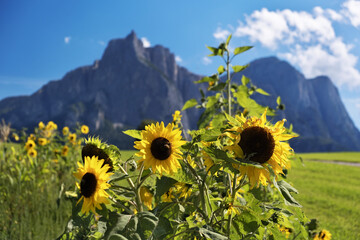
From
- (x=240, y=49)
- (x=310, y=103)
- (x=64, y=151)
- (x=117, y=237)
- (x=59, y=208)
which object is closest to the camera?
(x=117, y=237)

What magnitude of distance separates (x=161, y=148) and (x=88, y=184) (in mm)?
251

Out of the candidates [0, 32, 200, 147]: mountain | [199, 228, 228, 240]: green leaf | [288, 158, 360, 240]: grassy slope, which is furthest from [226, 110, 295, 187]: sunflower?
[0, 32, 200, 147]: mountain

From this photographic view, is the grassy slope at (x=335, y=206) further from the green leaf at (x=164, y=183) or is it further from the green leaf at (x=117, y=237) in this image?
the green leaf at (x=117, y=237)

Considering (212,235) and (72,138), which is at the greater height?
(72,138)

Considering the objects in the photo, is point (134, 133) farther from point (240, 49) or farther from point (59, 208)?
point (59, 208)

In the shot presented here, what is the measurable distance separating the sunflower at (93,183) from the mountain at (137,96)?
98.9 m

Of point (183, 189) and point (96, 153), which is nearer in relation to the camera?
point (96, 153)

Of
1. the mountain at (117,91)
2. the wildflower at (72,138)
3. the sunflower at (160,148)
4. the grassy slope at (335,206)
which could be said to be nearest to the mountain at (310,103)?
the mountain at (117,91)

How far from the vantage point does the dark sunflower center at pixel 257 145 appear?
779mm

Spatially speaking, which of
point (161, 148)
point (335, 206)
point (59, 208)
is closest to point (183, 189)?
point (161, 148)

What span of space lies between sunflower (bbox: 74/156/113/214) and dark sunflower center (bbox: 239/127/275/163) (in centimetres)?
43

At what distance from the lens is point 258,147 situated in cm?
78

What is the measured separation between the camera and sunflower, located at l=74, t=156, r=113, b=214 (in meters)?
0.88

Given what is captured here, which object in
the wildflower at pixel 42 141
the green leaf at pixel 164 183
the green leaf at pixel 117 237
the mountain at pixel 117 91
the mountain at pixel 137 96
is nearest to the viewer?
the green leaf at pixel 117 237
